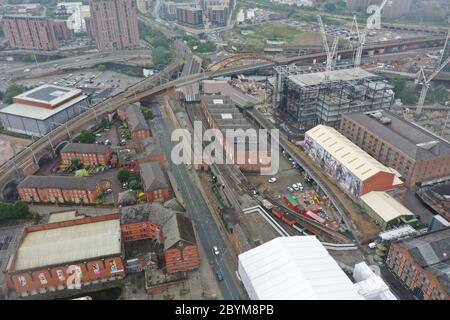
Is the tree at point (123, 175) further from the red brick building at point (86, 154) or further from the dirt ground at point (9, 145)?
the dirt ground at point (9, 145)

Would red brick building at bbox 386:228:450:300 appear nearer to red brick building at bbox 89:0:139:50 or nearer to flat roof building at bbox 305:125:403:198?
Result: flat roof building at bbox 305:125:403:198

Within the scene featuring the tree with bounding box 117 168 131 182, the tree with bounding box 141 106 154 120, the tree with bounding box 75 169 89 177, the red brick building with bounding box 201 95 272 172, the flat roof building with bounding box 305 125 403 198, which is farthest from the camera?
the tree with bounding box 141 106 154 120

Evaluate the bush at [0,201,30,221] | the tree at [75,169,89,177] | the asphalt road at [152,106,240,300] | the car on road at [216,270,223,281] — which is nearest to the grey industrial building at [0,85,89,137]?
the tree at [75,169,89,177]

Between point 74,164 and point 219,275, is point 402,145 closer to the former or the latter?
point 219,275

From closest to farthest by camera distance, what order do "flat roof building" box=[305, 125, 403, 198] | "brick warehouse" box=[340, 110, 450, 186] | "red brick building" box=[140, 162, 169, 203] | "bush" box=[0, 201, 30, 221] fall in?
"bush" box=[0, 201, 30, 221], "flat roof building" box=[305, 125, 403, 198], "red brick building" box=[140, 162, 169, 203], "brick warehouse" box=[340, 110, 450, 186]

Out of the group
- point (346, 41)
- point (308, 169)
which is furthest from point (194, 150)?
point (346, 41)

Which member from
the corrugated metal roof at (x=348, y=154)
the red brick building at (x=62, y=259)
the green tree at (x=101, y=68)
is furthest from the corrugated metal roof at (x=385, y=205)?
the green tree at (x=101, y=68)
